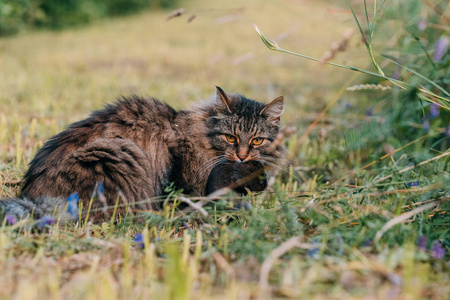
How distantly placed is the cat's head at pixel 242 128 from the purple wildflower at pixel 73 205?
1.01m

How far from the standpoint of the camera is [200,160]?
294 centimetres

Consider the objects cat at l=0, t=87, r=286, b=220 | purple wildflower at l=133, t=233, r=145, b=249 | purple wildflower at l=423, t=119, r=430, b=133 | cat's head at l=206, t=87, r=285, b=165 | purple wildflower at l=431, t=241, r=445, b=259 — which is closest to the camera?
purple wildflower at l=431, t=241, r=445, b=259

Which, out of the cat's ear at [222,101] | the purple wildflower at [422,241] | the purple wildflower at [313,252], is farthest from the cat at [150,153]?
the purple wildflower at [422,241]

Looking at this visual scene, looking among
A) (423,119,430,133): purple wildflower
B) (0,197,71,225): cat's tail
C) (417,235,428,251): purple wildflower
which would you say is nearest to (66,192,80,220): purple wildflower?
(0,197,71,225): cat's tail

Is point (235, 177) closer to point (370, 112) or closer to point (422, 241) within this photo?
point (422, 241)

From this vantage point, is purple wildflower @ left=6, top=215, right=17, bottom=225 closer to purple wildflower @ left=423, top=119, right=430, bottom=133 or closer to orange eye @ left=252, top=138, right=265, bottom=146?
orange eye @ left=252, top=138, right=265, bottom=146

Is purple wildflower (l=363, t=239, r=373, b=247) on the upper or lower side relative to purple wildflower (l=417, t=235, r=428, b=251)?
upper

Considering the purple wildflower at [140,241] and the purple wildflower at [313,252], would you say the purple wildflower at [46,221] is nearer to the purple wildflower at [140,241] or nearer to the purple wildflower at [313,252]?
the purple wildflower at [140,241]

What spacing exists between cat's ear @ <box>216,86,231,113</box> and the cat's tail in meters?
1.20

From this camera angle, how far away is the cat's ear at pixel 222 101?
2.94 metres

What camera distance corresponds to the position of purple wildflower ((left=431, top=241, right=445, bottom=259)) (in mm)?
1666

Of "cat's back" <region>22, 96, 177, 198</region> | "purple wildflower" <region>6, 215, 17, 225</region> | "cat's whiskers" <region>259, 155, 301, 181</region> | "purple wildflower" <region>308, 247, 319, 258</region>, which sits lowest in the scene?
"cat's whiskers" <region>259, 155, 301, 181</region>

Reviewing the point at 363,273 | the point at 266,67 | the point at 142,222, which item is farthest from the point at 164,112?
the point at 266,67

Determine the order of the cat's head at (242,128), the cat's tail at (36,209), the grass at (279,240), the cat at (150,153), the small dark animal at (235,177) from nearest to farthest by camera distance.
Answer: the grass at (279,240) < the cat's tail at (36,209) < the cat at (150,153) < the small dark animal at (235,177) < the cat's head at (242,128)
